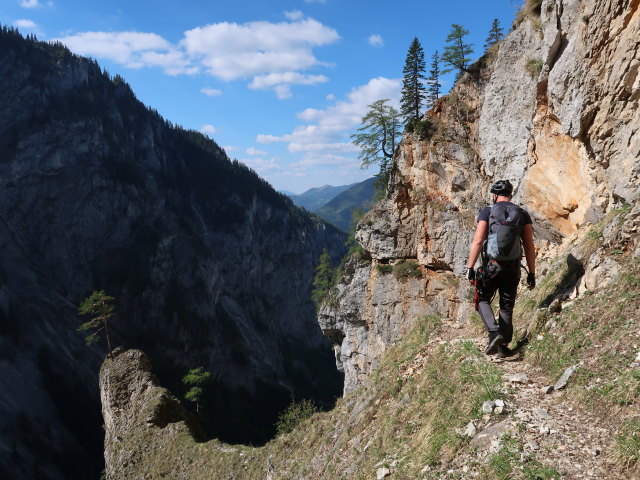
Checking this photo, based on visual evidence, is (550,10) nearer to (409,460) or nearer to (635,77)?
(635,77)

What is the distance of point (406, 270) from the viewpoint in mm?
31625

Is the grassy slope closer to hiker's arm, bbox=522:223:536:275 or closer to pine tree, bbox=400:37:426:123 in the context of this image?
hiker's arm, bbox=522:223:536:275

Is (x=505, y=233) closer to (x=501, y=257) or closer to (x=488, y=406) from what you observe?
(x=501, y=257)

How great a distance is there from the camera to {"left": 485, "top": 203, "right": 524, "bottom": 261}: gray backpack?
6449 millimetres

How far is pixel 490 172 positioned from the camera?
24.2 meters

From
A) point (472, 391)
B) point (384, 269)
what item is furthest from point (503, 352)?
point (384, 269)

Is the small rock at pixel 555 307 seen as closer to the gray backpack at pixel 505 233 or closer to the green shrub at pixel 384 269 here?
the gray backpack at pixel 505 233

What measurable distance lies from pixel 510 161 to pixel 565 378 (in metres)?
19.2

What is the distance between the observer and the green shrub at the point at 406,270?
31.2m

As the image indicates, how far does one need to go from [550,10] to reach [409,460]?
1863 cm

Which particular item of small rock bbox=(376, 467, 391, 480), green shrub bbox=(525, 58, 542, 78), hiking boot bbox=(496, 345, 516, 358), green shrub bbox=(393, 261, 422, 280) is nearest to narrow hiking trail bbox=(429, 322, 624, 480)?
hiking boot bbox=(496, 345, 516, 358)

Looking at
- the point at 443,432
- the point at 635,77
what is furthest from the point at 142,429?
the point at 635,77

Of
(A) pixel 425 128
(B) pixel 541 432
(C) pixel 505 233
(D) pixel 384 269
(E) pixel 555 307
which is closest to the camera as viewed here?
(B) pixel 541 432

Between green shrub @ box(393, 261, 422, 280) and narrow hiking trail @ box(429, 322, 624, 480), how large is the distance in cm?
2540
